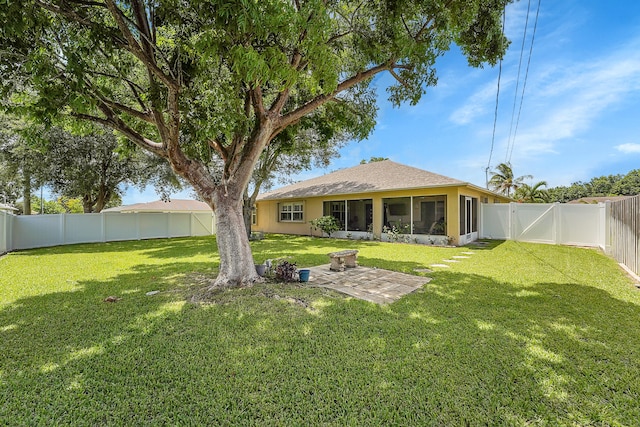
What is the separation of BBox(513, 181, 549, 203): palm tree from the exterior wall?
17864mm

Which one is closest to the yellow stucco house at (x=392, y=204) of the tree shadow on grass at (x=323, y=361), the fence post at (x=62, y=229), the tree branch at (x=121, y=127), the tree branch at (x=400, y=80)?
the tree branch at (x=400, y=80)

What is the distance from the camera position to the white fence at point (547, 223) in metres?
11.2

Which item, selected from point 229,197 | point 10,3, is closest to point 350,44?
point 229,197

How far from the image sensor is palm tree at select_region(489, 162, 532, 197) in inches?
1316

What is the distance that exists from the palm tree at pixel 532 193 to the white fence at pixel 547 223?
2217 cm

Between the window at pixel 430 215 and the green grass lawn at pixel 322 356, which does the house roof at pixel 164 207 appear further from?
the green grass lawn at pixel 322 356

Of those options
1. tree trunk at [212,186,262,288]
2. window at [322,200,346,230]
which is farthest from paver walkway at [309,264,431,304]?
window at [322,200,346,230]

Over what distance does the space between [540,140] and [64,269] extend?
24.4m

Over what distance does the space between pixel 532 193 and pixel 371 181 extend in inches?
1035

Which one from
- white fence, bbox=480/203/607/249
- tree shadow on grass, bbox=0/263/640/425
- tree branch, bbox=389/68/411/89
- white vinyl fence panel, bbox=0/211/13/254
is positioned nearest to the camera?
tree shadow on grass, bbox=0/263/640/425

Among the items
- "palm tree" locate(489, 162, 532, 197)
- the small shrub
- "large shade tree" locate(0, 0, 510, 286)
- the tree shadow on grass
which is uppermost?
"palm tree" locate(489, 162, 532, 197)

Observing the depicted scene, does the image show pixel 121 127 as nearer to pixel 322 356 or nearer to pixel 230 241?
pixel 230 241

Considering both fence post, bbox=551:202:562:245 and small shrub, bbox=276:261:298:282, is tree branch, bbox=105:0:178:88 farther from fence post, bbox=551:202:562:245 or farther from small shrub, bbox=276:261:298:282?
fence post, bbox=551:202:562:245

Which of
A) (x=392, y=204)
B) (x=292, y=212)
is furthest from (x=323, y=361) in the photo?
(x=292, y=212)
